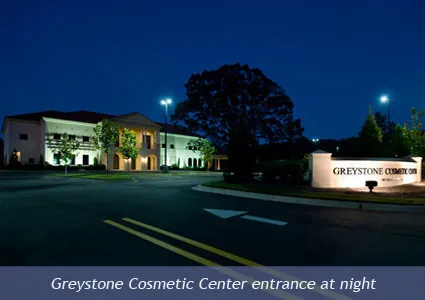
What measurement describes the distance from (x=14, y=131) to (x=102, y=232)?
46059 mm

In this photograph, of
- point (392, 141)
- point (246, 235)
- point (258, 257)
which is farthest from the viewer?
point (392, 141)

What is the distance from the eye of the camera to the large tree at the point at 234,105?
37750 millimetres

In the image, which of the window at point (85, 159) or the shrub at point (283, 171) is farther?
the window at point (85, 159)

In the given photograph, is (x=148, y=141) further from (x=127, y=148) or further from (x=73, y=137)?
(x=127, y=148)

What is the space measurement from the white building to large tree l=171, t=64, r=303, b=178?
45.9 feet

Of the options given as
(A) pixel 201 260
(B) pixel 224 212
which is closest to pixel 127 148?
(B) pixel 224 212

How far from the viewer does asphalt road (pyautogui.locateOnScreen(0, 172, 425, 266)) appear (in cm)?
457

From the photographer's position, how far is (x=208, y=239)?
5684mm

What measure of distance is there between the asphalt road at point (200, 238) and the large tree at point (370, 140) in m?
20.0

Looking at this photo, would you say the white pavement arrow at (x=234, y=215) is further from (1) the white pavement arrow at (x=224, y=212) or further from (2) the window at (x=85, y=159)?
(2) the window at (x=85, y=159)

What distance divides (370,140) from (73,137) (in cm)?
4157

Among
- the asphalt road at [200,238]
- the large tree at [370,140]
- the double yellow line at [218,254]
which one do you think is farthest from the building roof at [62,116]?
the double yellow line at [218,254]
